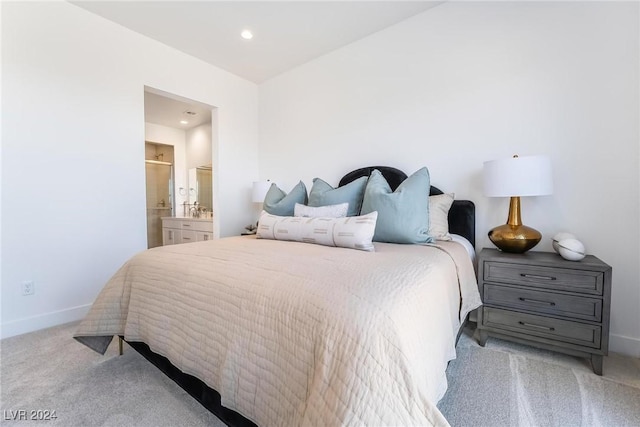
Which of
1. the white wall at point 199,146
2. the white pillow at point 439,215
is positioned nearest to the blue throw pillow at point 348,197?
the white pillow at point 439,215

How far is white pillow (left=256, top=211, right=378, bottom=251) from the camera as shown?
5.33ft

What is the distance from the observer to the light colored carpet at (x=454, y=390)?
124 cm

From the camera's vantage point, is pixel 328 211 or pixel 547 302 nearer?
pixel 547 302

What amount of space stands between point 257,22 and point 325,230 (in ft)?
6.90

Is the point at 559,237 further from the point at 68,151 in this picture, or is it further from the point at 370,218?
the point at 68,151

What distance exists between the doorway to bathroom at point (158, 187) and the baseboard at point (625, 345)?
227 inches

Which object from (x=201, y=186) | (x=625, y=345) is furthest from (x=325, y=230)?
(x=201, y=186)

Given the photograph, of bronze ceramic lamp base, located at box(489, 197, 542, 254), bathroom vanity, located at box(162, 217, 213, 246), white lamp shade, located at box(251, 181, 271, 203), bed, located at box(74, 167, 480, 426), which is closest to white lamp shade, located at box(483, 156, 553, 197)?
bronze ceramic lamp base, located at box(489, 197, 542, 254)

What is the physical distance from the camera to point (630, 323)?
178 centimetres

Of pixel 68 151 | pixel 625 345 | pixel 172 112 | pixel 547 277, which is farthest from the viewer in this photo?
pixel 172 112

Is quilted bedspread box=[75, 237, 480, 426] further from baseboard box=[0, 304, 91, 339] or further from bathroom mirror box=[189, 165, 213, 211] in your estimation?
bathroom mirror box=[189, 165, 213, 211]

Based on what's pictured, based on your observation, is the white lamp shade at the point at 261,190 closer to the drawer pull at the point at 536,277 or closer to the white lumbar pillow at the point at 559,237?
the drawer pull at the point at 536,277

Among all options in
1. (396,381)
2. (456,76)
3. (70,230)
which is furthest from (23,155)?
(456,76)

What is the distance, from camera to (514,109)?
208 cm
